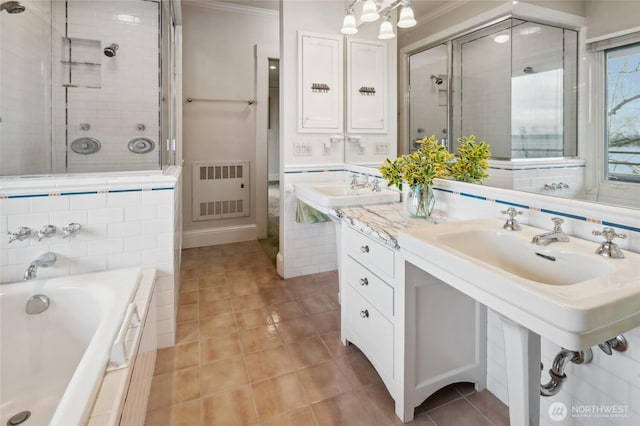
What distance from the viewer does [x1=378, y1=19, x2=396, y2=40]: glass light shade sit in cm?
234

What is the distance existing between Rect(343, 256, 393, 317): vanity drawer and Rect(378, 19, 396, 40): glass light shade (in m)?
1.56

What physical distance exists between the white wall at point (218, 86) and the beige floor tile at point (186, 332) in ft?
5.91

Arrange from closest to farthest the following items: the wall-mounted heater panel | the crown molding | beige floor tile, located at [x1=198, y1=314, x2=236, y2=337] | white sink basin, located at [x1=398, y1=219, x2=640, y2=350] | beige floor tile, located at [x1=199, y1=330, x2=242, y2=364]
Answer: white sink basin, located at [x1=398, y1=219, x2=640, y2=350], beige floor tile, located at [x1=199, y1=330, x2=242, y2=364], beige floor tile, located at [x1=198, y1=314, x2=236, y2=337], the crown molding, the wall-mounted heater panel

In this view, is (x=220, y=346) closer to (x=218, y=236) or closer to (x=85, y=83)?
(x=218, y=236)

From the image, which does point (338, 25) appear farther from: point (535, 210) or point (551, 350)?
point (551, 350)

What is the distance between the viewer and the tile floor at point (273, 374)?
4.94ft

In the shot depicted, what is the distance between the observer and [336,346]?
201 centimetres

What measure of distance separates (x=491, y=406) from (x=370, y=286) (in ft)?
2.44

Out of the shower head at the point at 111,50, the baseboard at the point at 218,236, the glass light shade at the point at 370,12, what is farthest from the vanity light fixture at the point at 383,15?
the baseboard at the point at 218,236

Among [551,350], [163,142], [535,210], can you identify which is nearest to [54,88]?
[163,142]

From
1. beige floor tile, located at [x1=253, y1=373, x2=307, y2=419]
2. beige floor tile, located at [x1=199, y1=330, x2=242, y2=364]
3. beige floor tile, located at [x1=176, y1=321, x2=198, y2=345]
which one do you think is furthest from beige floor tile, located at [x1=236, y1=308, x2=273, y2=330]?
beige floor tile, located at [x1=253, y1=373, x2=307, y2=419]

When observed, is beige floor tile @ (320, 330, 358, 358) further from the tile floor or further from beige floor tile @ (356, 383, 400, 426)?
beige floor tile @ (356, 383, 400, 426)

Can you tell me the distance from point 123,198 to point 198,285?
4.06 feet

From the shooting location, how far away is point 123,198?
186cm
